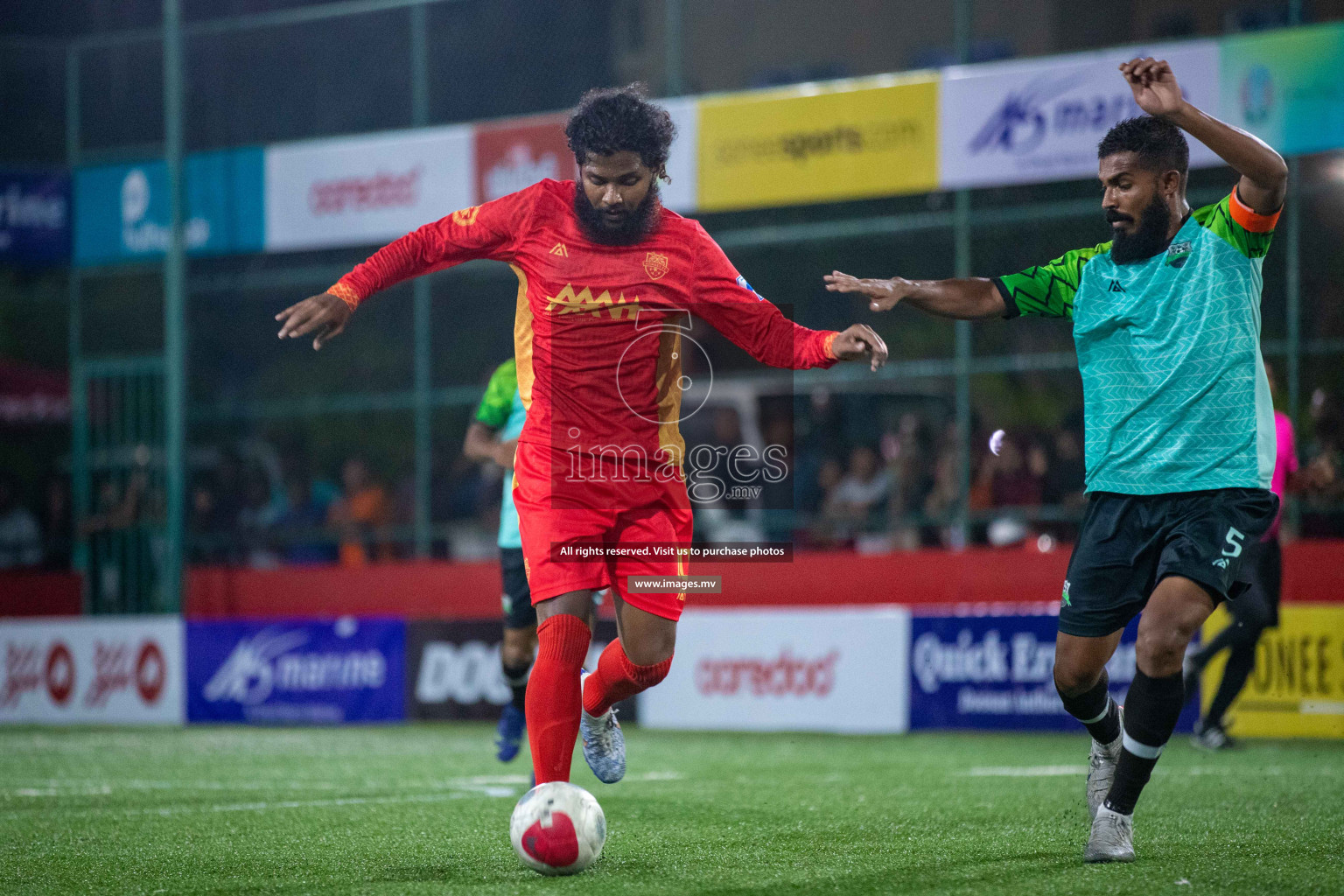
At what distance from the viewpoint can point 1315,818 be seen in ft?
21.3

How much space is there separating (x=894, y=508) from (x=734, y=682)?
2.40 m

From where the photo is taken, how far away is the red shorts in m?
5.46

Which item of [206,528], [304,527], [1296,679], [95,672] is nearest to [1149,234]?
[1296,679]

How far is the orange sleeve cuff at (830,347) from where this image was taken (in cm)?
548

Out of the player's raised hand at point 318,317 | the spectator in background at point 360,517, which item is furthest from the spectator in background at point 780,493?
the player's raised hand at point 318,317

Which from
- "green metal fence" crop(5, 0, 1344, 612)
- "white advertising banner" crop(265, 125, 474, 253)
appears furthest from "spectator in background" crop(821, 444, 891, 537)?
"white advertising banner" crop(265, 125, 474, 253)

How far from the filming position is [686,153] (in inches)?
580

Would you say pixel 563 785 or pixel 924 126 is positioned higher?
pixel 924 126

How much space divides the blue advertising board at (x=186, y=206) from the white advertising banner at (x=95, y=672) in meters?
4.16

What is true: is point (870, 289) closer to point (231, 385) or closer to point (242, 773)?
point (242, 773)

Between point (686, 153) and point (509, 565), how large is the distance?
717 centimetres

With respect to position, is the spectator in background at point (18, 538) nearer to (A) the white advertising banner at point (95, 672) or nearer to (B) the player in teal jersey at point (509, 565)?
(A) the white advertising banner at point (95, 672)

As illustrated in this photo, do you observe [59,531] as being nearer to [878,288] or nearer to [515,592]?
[515,592]

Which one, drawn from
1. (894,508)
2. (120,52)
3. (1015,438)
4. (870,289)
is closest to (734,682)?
(894,508)
